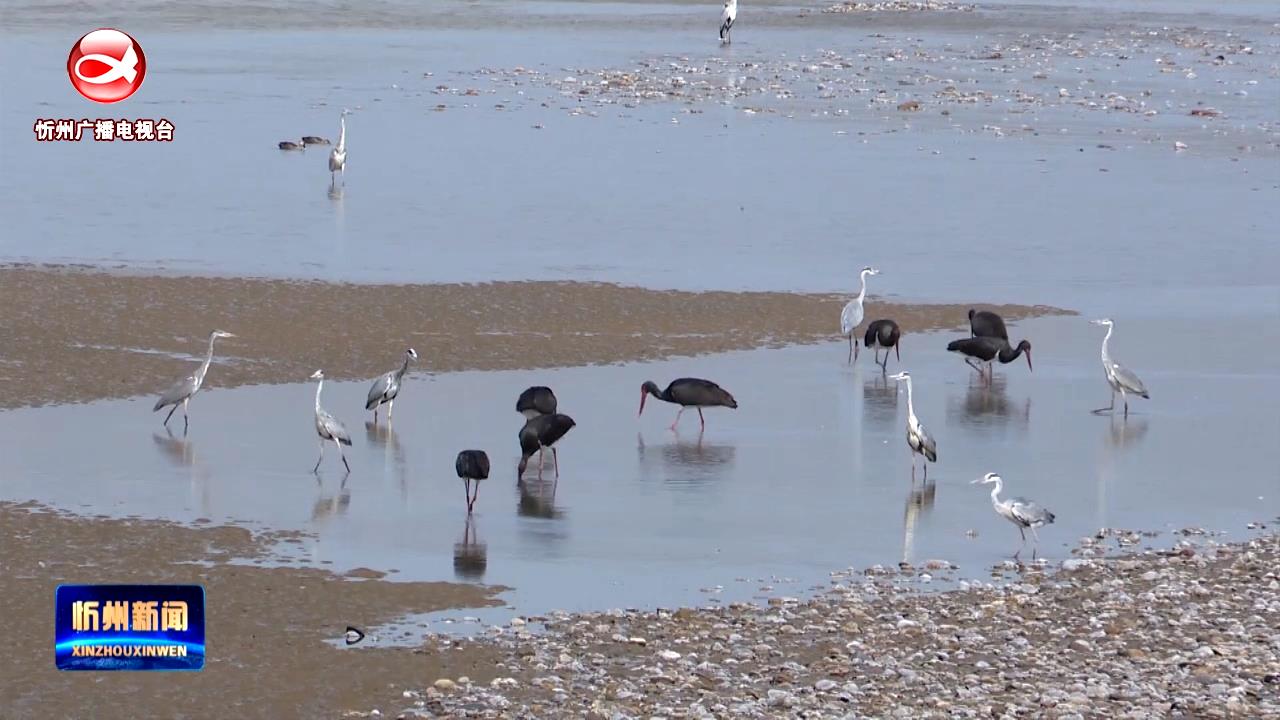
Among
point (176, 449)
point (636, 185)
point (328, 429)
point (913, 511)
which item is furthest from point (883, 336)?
point (636, 185)

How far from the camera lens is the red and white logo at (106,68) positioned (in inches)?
1715

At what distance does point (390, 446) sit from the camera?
16.9 meters

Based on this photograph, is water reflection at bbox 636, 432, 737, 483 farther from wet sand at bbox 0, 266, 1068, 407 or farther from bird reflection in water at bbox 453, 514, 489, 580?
wet sand at bbox 0, 266, 1068, 407

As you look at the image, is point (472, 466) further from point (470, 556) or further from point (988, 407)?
point (988, 407)

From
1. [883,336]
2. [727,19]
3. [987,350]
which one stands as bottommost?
[987,350]

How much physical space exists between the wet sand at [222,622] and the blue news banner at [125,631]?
20cm

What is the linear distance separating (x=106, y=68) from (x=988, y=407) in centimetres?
3129

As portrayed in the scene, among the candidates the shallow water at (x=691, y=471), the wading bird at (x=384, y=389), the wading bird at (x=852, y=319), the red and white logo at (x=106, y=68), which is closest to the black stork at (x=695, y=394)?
the shallow water at (x=691, y=471)

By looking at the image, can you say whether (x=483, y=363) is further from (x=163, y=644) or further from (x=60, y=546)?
(x=163, y=644)

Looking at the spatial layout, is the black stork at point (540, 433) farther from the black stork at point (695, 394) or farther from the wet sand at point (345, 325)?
the wet sand at point (345, 325)

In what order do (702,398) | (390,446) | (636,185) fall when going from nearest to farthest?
1. (390,446)
2. (702,398)
3. (636,185)

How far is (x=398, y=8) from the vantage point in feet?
228

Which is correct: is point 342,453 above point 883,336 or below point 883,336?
below

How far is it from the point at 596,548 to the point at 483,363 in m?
6.52
